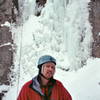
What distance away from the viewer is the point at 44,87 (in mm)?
3814

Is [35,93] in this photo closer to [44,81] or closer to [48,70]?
[44,81]

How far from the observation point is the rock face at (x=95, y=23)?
9008 millimetres

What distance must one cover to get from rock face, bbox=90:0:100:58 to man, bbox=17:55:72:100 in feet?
17.0

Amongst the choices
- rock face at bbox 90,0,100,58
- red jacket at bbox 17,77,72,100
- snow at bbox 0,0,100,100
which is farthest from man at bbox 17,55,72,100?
rock face at bbox 90,0,100,58

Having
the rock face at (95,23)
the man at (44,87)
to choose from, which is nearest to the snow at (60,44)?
the rock face at (95,23)

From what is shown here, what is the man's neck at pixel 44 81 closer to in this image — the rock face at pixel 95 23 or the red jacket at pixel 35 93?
the red jacket at pixel 35 93

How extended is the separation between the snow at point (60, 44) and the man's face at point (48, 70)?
14.2 ft

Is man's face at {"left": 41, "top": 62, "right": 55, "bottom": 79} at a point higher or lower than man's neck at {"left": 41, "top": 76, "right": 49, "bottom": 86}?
higher

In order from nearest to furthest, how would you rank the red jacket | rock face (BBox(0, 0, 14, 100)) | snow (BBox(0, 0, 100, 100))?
1. the red jacket
2. snow (BBox(0, 0, 100, 100))
3. rock face (BBox(0, 0, 14, 100))

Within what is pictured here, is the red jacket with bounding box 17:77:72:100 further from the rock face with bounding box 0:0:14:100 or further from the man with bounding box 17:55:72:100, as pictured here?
the rock face with bounding box 0:0:14:100

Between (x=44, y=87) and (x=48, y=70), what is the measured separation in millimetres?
215

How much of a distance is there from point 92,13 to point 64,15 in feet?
3.01

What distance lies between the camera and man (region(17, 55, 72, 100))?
12.3 ft

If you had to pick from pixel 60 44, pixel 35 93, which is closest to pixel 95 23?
pixel 60 44
